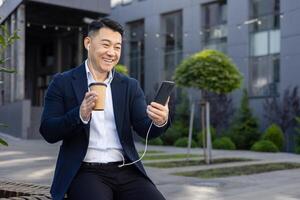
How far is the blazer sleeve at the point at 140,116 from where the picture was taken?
3.15 m

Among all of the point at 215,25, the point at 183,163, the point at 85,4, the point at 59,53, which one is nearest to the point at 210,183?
the point at 183,163

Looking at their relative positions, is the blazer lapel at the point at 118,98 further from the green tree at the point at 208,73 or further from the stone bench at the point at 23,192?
the green tree at the point at 208,73

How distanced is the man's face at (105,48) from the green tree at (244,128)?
18.6m

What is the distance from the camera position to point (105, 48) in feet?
10.2

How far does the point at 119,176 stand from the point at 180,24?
25225 millimetres

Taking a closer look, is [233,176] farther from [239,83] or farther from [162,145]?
[162,145]

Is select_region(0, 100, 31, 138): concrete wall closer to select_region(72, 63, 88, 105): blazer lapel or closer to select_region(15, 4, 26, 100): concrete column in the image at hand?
select_region(15, 4, 26, 100): concrete column

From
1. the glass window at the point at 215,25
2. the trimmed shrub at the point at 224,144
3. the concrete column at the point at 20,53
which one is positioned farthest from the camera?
the concrete column at the point at 20,53

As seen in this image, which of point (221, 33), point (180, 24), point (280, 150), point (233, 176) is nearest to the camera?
point (233, 176)

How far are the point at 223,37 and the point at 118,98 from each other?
22.4 meters

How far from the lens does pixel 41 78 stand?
41250 mm

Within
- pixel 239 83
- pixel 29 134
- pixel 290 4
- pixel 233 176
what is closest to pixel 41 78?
pixel 29 134

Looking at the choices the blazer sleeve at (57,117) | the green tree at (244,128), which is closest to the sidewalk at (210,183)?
the blazer sleeve at (57,117)

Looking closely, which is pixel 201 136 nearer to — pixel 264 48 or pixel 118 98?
pixel 264 48
